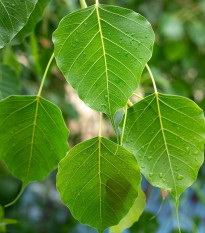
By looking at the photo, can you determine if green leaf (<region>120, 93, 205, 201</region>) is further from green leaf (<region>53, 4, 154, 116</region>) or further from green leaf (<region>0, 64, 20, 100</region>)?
green leaf (<region>0, 64, 20, 100</region>)

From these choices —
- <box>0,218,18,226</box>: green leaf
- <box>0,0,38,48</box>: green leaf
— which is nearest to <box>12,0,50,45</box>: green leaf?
<box>0,0,38,48</box>: green leaf

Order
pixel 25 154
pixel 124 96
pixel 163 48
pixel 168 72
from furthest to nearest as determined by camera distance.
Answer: pixel 168 72 < pixel 163 48 < pixel 25 154 < pixel 124 96

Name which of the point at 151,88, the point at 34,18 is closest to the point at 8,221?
the point at 34,18

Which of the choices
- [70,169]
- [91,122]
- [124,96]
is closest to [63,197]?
[70,169]

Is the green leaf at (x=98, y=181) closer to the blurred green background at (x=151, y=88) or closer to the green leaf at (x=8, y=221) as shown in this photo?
the green leaf at (x=8, y=221)

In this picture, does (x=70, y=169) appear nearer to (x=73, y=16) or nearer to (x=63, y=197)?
(x=63, y=197)

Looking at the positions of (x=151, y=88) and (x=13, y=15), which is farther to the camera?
(x=151, y=88)

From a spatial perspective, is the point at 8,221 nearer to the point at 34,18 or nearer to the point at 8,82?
the point at 8,82
